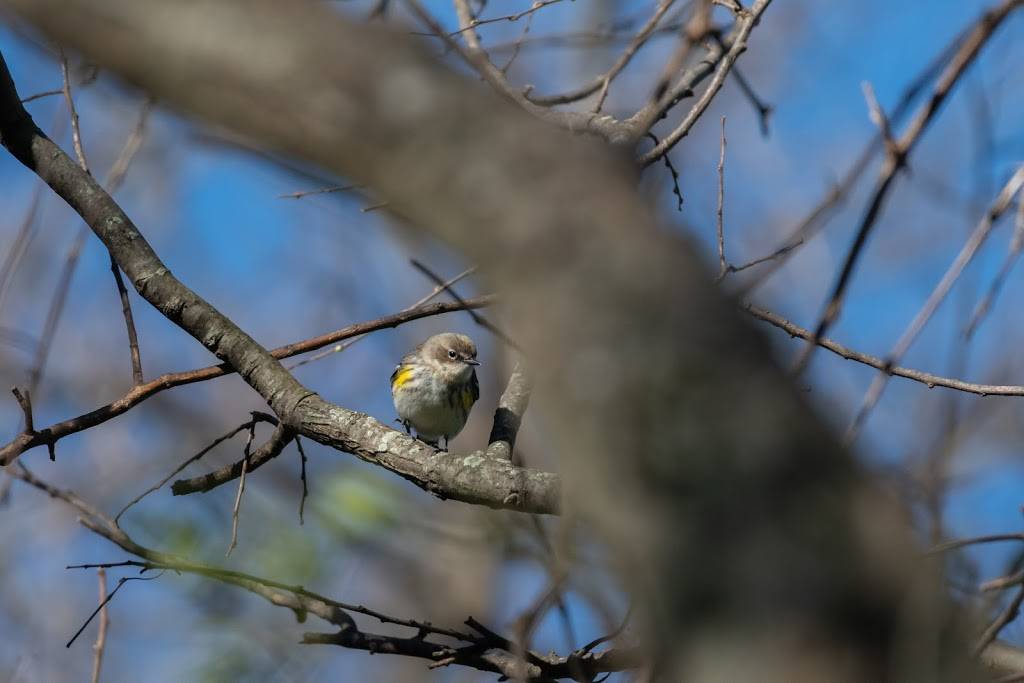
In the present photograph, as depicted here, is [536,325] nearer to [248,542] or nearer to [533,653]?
[533,653]

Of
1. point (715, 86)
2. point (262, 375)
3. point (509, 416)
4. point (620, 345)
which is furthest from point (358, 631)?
point (715, 86)

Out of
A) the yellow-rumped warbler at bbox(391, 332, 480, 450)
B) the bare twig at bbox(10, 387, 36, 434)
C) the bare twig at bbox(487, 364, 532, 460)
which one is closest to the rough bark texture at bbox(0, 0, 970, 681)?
the bare twig at bbox(10, 387, 36, 434)

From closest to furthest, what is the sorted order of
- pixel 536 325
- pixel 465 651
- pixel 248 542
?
1. pixel 536 325
2. pixel 465 651
3. pixel 248 542

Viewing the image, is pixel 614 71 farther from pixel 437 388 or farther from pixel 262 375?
pixel 437 388

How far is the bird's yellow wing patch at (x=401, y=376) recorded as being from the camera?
27.1 ft

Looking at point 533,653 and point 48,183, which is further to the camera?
point 48,183

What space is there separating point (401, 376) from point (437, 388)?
486 millimetres

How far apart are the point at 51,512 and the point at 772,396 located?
13337 millimetres

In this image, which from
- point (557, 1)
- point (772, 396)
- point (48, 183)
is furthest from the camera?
point (557, 1)

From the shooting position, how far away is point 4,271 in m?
3.65

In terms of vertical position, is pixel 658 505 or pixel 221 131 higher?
pixel 221 131

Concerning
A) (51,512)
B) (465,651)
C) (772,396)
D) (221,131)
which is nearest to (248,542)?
(465,651)

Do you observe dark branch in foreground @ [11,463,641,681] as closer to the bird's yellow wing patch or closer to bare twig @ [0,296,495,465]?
bare twig @ [0,296,495,465]

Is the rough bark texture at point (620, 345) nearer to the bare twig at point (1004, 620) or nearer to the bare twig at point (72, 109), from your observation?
the bare twig at point (1004, 620)
